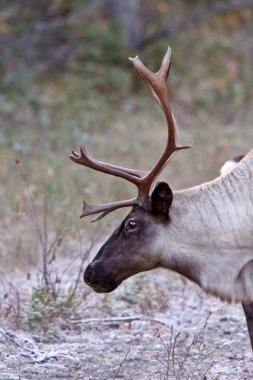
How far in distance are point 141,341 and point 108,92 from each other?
971cm

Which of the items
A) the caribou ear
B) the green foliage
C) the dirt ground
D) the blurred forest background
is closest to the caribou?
the caribou ear

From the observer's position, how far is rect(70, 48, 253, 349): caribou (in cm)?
533

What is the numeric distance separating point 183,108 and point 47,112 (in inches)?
125

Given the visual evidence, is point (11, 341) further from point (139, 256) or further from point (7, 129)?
point (7, 129)

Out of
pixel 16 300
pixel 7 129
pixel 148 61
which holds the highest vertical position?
pixel 148 61

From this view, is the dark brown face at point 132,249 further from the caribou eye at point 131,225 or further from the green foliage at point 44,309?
the green foliage at point 44,309

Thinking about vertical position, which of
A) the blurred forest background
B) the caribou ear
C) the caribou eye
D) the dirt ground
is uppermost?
the blurred forest background

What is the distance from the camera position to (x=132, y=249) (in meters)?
5.50

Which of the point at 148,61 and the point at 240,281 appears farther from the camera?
the point at 148,61

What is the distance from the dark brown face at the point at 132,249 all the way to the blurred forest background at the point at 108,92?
327 cm

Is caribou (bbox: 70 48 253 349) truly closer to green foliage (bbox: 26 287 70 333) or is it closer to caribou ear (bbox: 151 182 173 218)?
caribou ear (bbox: 151 182 173 218)

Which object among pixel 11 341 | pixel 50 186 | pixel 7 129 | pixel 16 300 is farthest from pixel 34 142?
pixel 11 341

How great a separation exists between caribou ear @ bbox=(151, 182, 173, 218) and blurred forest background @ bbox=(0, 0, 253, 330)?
11.1ft

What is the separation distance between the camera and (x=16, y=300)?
265 inches
